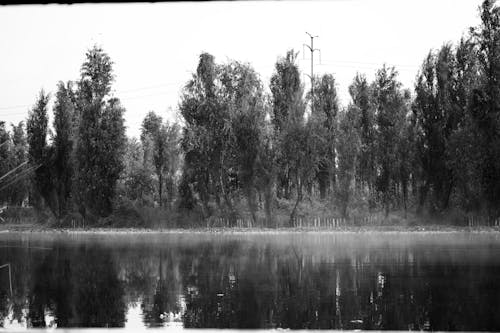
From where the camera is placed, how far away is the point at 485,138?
43656 millimetres

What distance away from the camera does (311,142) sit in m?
47.9

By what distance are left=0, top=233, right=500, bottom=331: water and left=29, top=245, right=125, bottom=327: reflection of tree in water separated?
0.03 metres

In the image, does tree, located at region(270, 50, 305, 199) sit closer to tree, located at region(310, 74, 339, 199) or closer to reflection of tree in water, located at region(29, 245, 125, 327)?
tree, located at region(310, 74, 339, 199)

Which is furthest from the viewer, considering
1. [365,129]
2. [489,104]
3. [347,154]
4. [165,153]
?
[165,153]

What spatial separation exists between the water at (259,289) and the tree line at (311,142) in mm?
19113

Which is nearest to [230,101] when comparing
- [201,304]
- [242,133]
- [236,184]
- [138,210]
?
[242,133]

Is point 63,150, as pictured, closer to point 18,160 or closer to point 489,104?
point 18,160

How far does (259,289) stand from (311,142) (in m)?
33.0

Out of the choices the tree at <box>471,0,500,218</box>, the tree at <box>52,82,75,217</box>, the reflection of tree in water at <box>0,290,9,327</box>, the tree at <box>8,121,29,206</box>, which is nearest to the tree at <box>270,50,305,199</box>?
the tree at <box>471,0,500,218</box>

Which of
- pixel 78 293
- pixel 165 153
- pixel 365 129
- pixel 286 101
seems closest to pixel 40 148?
pixel 165 153

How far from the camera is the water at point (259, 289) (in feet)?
37.6

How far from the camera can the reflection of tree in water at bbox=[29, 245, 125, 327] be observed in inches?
474

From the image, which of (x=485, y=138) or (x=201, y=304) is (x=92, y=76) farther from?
(x=201, y=304)

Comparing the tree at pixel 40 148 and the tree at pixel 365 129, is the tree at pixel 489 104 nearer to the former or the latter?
the tree at pixel 365 129
